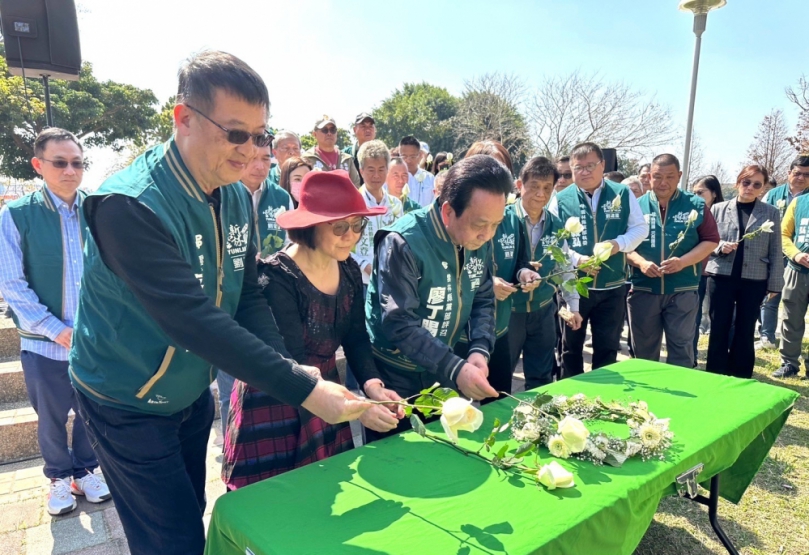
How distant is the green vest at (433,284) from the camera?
7.08 ft

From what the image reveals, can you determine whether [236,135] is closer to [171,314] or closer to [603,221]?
[171,314]

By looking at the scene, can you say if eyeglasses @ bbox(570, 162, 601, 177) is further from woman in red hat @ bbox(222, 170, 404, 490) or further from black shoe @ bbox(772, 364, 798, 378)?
black shoe @ bbox(772, 364, 798, 378)

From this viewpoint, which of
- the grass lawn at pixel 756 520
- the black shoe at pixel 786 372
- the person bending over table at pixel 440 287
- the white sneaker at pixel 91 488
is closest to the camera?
the person bending over table at pixel 440 287

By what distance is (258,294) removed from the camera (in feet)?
5.63

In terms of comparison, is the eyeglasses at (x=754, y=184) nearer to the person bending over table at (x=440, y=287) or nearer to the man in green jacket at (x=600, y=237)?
the man in green jacket at (x=600, y=237)

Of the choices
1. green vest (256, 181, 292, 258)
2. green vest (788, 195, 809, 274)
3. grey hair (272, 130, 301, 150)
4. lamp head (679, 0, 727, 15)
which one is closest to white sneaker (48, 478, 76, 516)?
green vest (256, 181, 292, 258)

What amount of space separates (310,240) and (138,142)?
23.2 m

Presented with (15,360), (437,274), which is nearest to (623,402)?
(437,274)

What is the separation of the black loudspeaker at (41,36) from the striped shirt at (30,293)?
2397mm

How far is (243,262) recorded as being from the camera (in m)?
1.62

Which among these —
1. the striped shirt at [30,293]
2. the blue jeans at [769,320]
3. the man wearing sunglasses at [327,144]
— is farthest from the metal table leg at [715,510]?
the blue jeans at [769,320]

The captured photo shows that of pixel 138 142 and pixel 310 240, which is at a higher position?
pixel 138 142

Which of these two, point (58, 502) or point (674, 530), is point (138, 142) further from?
point (674, 530)

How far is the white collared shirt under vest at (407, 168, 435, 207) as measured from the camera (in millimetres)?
5516
